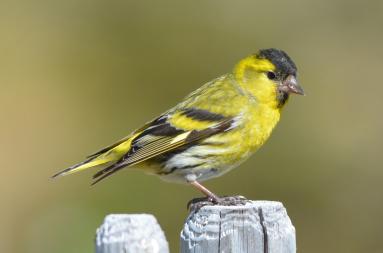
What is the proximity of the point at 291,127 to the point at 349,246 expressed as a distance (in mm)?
1822

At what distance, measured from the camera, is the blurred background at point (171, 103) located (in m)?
9.69

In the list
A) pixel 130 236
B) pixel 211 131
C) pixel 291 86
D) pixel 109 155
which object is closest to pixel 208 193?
pixel 211 131

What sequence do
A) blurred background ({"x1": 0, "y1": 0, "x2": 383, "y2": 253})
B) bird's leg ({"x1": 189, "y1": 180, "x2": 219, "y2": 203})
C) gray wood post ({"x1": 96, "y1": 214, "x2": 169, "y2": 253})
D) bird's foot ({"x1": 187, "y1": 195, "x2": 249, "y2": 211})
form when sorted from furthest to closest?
1. blurred background ({"x1": 0, "y1": 0, "x2": 383, "y2": 253})
2. bird's leg ({"x1": 189, "y1": 180, "x2": 219, "y2": 203})
3. bird's foot ({"x1": 187, "y1": 195, "x2": 249, "y2": 211})
4. gray wood post ({"x1": 96, "y1": 214, "x2": 169, "y2": 253})

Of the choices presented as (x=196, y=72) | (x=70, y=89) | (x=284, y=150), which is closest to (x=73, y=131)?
(x=70, y=89)

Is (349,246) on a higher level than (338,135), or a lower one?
lower

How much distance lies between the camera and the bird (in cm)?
648

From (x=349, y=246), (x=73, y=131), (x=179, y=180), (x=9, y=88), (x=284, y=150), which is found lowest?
(x=349, y=246)

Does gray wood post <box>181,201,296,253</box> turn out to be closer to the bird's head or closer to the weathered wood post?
the weathered wood post

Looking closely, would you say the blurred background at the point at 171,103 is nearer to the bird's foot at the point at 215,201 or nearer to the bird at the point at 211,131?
the bird at the point at 211,131

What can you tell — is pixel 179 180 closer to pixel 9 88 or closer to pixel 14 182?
pixel 14 182

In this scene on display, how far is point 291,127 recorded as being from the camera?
35.0 feet

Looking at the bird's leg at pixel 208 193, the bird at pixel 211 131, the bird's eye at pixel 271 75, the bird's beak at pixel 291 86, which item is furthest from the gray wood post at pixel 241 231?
the bird's eye at pixel 271 75

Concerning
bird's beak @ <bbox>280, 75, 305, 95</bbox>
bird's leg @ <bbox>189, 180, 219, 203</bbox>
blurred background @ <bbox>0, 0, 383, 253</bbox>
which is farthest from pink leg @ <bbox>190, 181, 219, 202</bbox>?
blurred background @ <bbox>0, 0, 383, 253</bbox>

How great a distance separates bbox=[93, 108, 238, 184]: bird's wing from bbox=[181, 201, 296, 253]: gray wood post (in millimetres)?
2365
